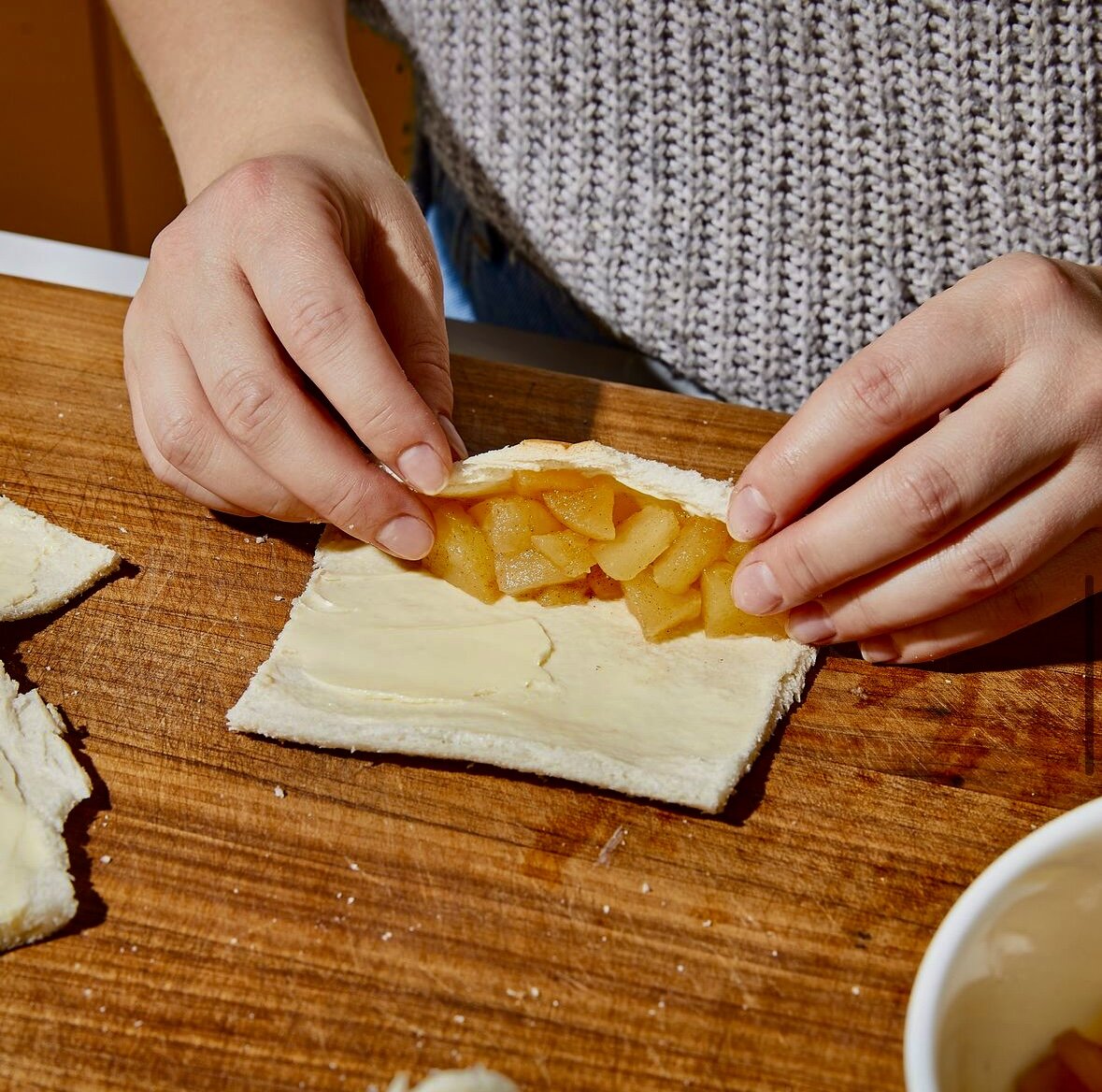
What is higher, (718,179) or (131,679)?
(718,179)

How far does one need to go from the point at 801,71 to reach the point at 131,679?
5.18ft

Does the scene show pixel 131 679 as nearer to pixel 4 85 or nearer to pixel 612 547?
pixel 612 547

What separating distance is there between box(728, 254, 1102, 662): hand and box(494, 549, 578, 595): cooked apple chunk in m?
0.30

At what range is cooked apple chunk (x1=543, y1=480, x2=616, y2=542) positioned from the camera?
5.90 ft

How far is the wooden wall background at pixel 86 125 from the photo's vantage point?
451 cm

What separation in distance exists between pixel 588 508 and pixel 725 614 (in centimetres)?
28

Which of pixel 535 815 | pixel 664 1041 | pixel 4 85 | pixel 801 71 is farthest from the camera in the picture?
pixel 4 85

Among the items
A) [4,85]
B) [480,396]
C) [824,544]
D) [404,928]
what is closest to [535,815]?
[404,928]

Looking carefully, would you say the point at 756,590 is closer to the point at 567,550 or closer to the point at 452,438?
the point at 567,550

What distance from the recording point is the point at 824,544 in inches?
63.5

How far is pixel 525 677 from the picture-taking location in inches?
68.1

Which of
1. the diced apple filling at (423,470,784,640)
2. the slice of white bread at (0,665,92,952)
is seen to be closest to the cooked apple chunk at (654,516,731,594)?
the diced apple filling at (423,470,784,640)

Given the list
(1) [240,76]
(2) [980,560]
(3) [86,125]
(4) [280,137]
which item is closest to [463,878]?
(2) [980,560]

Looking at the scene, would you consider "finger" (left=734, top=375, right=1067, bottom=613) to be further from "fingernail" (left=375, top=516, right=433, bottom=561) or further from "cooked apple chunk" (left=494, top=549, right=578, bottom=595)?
"fingernail" (left=375, top=516, right=433, bottom=561)
